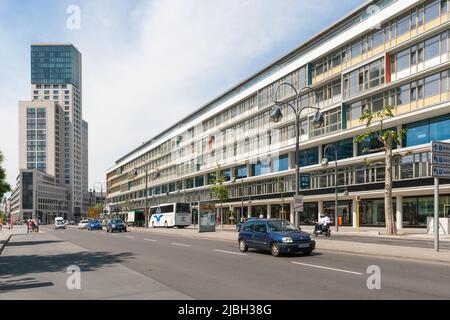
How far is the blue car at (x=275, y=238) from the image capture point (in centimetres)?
1633

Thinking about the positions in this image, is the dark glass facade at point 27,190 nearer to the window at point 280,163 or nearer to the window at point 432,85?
the window at point 280,163

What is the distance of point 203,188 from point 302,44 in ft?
118

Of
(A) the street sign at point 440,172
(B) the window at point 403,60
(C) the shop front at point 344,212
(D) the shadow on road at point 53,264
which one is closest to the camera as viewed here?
(D) the shadow on road at point 53,264

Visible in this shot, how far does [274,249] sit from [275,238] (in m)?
0.42

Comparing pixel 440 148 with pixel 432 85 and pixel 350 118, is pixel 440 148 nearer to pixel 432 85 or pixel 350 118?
pixel 432 85

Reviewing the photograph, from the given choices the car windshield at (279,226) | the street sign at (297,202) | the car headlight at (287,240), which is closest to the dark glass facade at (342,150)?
the street sign at (297,202)

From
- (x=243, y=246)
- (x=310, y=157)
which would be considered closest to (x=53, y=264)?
(x=243, y=246)

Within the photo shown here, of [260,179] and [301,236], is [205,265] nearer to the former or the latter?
[301,236]

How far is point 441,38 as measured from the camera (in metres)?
35.8

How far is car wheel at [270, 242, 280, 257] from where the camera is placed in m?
16.5

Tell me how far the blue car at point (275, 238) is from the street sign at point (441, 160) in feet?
18.9

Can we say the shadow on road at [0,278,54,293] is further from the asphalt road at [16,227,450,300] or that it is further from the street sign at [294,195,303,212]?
the street sign at [294,195,303,212]

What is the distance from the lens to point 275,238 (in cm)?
1669

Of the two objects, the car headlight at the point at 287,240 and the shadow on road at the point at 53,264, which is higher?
the car headlight at the point at 287,240
